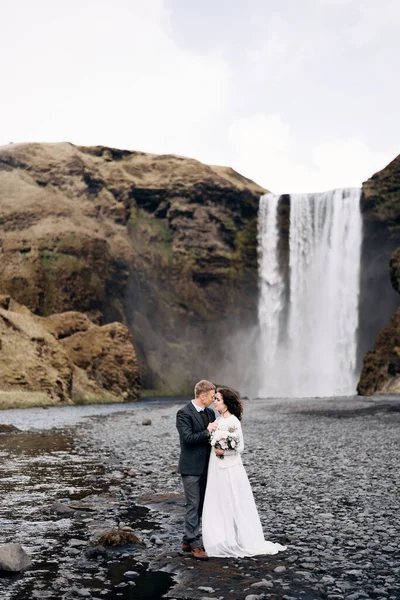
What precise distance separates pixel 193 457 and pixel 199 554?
4.27 ft

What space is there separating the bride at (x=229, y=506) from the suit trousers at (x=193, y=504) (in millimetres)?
217

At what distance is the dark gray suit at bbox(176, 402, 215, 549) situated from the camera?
9117 mm

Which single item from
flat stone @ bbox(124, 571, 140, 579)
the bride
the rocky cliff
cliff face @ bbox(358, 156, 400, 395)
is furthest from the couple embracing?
cliff face @ bbox(358, 156, 400, 395)

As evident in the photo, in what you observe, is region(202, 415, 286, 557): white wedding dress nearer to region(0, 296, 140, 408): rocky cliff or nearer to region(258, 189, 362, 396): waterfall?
region(0, 296, 140, 408): rocky cliff

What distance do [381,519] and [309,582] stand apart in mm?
3280

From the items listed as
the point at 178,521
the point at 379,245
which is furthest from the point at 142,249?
the point at 178,521

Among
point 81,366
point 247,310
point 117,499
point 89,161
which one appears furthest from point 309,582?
point 89,161

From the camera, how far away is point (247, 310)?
94375mm

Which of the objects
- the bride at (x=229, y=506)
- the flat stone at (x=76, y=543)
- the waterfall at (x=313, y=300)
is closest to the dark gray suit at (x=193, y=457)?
the bride at (x=229, y=506)

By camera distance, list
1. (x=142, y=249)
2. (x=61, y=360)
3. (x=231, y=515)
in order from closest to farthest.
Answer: (x=231, y=515) < (x=61, y=360) < (x=142, y=249)

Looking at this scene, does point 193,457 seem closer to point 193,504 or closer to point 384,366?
point 193,504

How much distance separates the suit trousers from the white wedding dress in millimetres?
216

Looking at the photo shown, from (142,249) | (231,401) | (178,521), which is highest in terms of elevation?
(142,249)

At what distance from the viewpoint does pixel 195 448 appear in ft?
30.3
